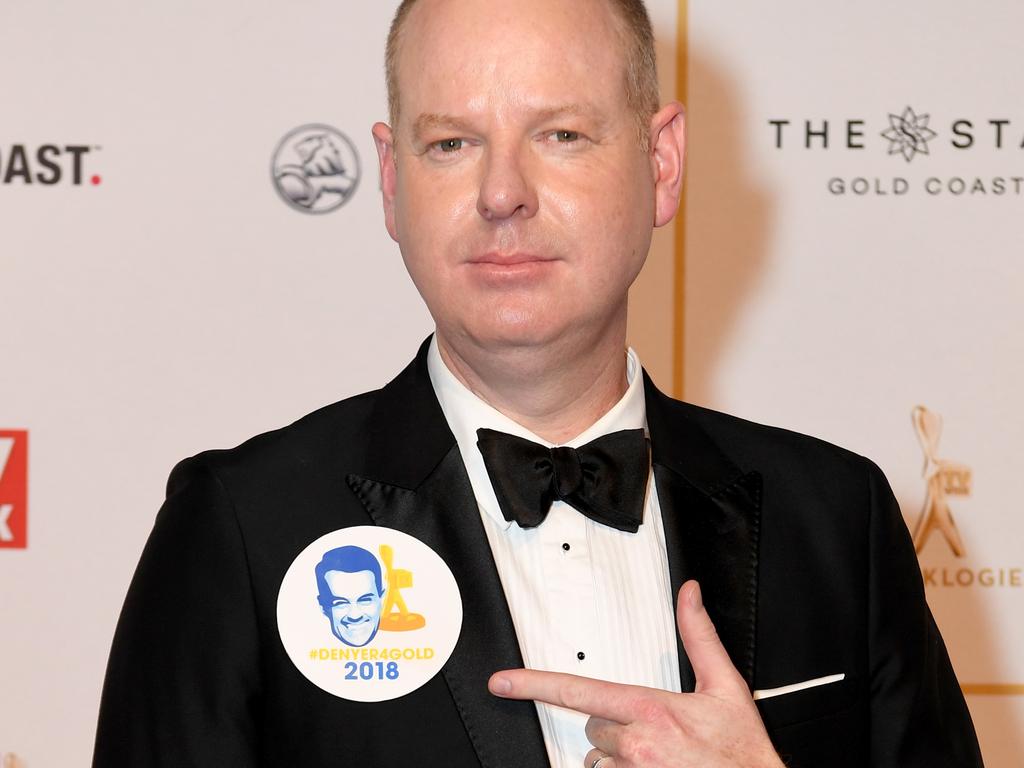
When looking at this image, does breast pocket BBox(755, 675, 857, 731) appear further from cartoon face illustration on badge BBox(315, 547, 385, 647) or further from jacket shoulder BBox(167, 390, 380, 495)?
jacket shoulder BBox(167, 390, 380, 495)

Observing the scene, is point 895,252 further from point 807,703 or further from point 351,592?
point 351,592

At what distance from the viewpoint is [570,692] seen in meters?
1.31

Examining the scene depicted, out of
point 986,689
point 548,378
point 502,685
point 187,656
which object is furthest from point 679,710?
point 986,689

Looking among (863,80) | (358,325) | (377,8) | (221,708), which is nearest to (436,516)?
(221,708)

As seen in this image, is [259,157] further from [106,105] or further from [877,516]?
[877,516]

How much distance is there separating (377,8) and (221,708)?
158cm

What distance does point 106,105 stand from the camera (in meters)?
2.48

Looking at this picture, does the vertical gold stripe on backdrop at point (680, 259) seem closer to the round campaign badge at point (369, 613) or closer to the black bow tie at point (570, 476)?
the black bow tie at point (570, 476)

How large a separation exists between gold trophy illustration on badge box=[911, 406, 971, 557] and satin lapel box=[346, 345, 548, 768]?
134cm

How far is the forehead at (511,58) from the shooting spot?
1.47m

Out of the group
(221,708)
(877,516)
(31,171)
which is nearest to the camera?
(221,708)

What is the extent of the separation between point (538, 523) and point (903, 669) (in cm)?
52

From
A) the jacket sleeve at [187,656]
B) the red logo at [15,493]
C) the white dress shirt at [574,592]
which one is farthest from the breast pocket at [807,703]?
the red logo at [15,493]

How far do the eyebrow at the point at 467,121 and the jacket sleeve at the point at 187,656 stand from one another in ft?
1.56
